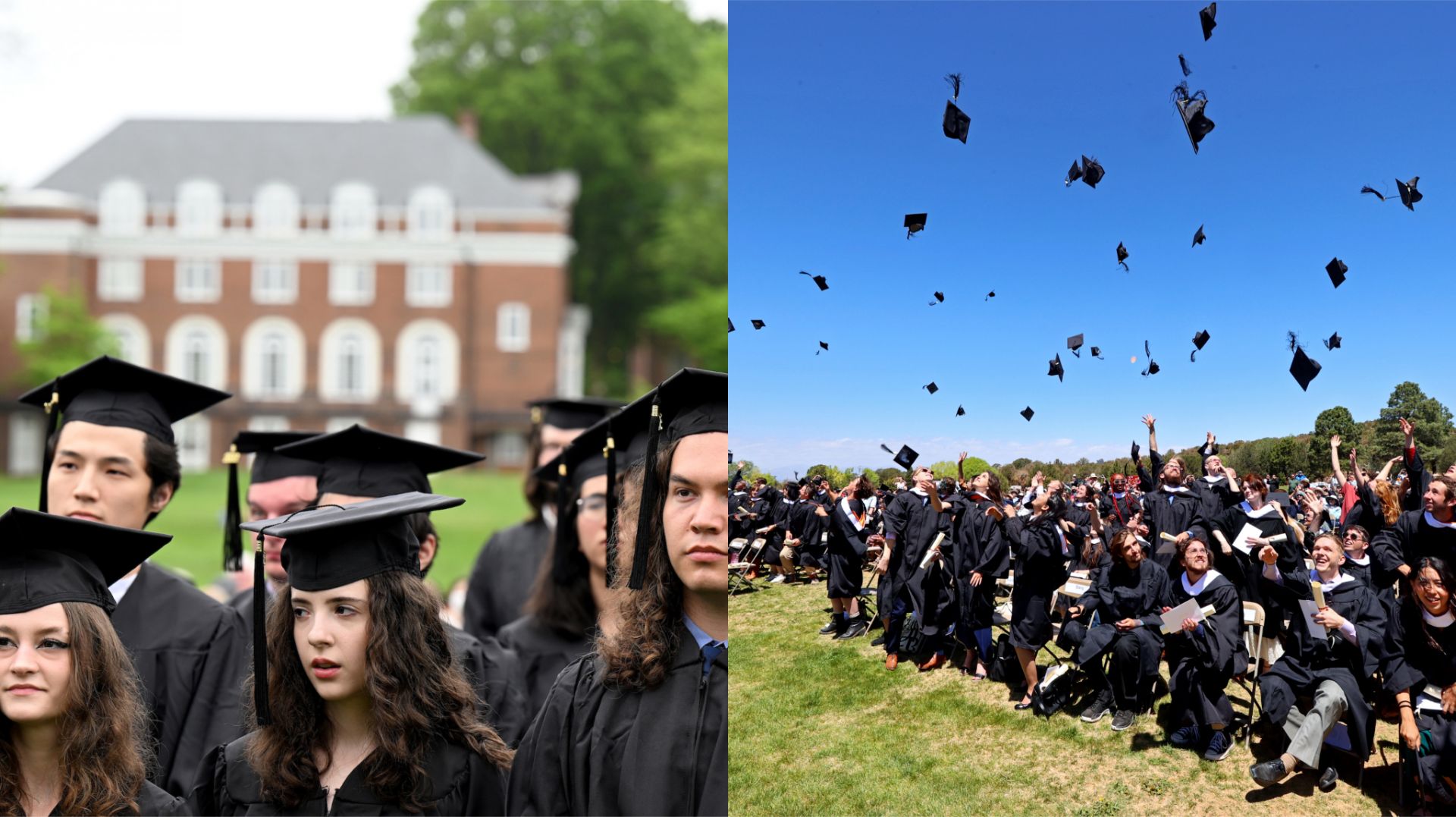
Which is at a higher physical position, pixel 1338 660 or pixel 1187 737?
pixel 1338 660

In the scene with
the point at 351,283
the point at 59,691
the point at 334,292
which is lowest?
the point at 59,691

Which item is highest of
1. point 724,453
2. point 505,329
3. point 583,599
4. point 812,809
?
point 505,329

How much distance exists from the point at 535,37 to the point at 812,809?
4737cm

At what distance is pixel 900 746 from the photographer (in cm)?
485

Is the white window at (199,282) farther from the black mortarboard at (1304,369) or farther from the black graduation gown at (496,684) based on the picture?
the black mortarboard at (1304,369)

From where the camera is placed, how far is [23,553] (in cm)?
285

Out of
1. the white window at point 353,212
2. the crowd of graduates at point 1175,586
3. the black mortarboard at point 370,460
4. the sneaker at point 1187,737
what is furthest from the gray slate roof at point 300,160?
the sneaker at point 1187,737

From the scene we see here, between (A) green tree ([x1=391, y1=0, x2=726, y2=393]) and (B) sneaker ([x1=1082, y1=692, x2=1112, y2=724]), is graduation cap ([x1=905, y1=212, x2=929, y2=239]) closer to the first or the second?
(B) sneaker ([x1=1082, y1=692, x2=1112, y2=724])

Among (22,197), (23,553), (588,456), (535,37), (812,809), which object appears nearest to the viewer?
(23,553)

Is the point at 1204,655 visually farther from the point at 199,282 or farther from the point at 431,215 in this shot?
the point at 199,282

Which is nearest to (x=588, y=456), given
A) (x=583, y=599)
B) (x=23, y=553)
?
(x=583, y=599)

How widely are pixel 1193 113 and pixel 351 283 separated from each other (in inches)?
1620

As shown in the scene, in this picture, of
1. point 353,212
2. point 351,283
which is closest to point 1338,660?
point 351,283

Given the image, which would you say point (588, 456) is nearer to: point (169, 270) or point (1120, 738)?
point (1120, 738)
